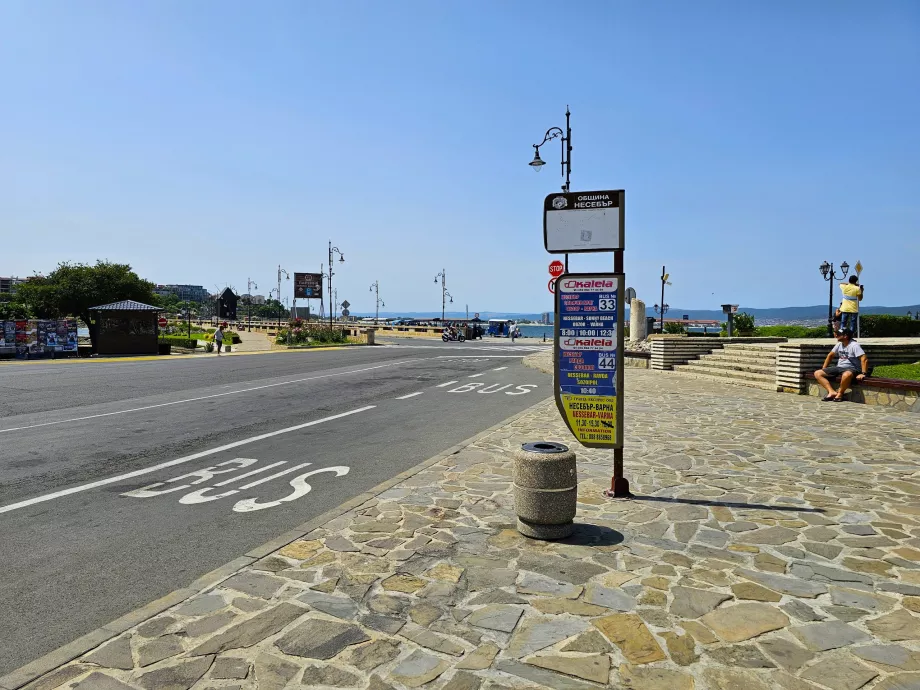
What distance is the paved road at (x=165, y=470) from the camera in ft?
14.1

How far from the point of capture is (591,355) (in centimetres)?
636

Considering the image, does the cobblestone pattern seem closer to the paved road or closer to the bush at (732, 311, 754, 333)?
the paved road

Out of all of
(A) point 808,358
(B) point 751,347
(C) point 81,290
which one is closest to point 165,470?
(A) point 808,358

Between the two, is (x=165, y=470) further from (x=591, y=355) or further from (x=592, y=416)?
(x=591, y=355)

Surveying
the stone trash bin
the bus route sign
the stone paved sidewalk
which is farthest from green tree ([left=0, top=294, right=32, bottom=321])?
the stone trash bin

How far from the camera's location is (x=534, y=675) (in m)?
3.19

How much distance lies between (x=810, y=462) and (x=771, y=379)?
9696 mm

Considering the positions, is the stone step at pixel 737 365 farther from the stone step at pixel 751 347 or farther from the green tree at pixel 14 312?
the green tree at pixel 14 312

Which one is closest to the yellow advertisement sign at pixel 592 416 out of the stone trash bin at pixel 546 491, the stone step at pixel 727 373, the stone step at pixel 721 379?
the stone trash bin at pixel 546 491

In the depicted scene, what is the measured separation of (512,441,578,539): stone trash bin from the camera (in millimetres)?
5031

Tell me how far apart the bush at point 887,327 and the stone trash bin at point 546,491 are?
36987mm

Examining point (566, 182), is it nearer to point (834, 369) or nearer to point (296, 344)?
point (834, 369)

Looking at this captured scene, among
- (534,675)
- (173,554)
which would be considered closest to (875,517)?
(534,675)

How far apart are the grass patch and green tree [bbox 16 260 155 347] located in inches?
1965
